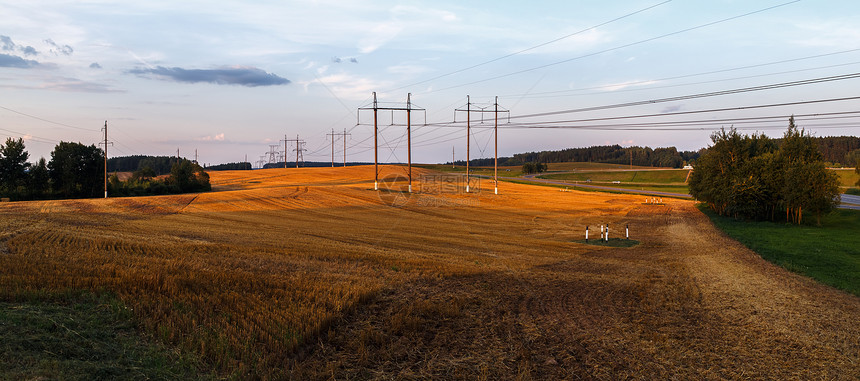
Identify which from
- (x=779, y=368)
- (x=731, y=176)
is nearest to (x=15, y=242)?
(x=779, y=368)

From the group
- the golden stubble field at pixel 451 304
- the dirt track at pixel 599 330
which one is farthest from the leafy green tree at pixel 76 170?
the dirt track at pixel 599 330

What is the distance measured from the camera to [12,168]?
53938mm

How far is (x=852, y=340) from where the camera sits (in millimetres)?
9367

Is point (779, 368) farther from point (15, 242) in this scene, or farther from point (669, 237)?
point (15, 242)

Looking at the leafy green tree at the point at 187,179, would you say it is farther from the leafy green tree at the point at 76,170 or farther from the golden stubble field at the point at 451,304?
the golden stubble field at the point at 451,304

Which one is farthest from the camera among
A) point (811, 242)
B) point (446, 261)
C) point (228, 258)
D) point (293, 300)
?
point (811, 242)

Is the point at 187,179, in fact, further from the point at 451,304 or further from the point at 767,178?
the point at 767,178

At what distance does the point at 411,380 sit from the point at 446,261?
10723 mm

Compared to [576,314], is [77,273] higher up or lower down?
higher up

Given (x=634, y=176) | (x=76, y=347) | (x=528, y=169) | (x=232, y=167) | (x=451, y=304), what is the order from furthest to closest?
(x=232, y=167) < (x=528, y=169) < (x=634, y=176) < (x=451, y=304) < (x=76, y=347)

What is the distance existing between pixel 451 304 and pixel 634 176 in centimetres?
13231

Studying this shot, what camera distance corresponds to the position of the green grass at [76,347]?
5926mm

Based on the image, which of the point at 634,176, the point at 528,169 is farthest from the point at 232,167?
the point at 634,176

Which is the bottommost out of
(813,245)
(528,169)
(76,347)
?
(813,245)
